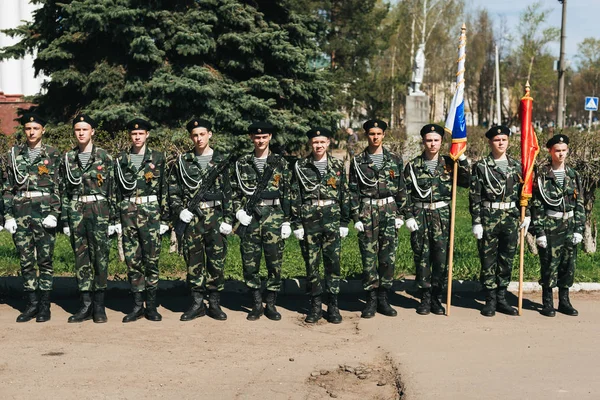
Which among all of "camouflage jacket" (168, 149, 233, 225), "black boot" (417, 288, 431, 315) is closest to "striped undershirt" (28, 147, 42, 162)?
"camouflage jacket" (168, 149, 233, 225)

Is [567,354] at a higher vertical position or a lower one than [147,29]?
lower

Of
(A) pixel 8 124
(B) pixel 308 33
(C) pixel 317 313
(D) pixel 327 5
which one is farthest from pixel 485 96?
(C) pixel 317 313

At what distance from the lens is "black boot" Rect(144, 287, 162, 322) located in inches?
281

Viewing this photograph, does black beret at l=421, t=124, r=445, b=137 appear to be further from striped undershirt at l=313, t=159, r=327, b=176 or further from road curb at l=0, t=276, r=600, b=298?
road curb at l=0, t=276, r=600, b=298

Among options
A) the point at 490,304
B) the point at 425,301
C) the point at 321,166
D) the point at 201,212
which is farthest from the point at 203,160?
the point at 490,304

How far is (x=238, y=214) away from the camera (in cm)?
699

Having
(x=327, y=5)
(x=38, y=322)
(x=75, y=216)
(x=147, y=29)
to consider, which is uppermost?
(x=327, y=5)

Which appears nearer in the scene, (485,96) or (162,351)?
(162,351)

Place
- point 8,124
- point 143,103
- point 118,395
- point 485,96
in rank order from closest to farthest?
point 118,395 < point 143,103 < point 8,124 < point 485,96

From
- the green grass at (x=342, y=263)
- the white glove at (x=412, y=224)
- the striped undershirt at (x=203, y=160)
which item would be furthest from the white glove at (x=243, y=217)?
the green grass at (x=342, y=263)

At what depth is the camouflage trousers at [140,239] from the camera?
23.0ft

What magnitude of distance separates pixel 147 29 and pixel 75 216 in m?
6.86

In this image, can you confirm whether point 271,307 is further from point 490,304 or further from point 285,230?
point 490,304

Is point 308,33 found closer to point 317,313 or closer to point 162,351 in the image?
point 317,313
